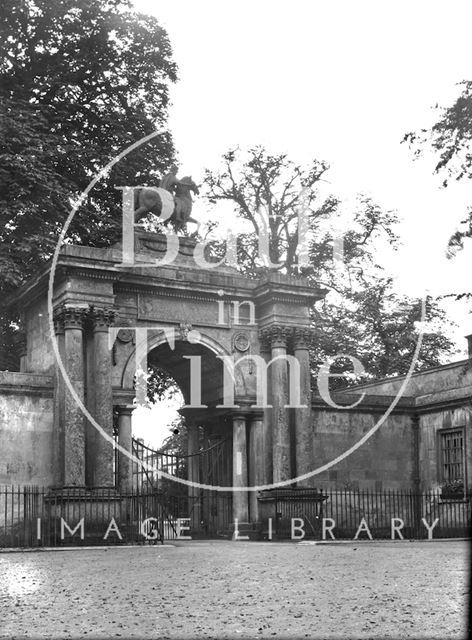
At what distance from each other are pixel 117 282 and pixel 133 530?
5.21m

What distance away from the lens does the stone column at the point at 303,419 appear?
2333cm

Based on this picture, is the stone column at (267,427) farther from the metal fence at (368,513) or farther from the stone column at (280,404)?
the metal fence at (368,513)

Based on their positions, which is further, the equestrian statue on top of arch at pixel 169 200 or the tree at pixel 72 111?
the tree at pixel 72 111

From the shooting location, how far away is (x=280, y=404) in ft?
76.4

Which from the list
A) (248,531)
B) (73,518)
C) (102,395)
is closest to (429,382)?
(248,531)

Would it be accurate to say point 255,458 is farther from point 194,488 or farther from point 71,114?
point 71,114

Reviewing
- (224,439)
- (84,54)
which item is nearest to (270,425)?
(224,439)

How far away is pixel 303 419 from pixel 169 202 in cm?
580

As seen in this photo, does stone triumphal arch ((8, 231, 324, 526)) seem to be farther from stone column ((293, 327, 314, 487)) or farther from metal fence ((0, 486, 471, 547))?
metal fence ((0, 486, 471, 547))

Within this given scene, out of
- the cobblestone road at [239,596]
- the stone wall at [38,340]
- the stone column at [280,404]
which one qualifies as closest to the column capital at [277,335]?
the stone column at [280,404]

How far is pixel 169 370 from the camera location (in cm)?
2519

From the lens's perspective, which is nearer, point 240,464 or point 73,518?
point 73,518

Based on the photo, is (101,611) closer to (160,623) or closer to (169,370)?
(160,623)

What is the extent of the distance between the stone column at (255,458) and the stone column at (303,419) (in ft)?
2.64
